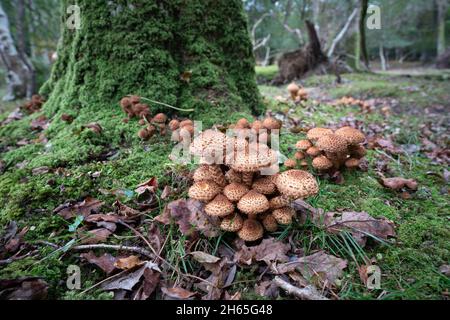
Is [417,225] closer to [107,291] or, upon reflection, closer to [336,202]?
[336,202]

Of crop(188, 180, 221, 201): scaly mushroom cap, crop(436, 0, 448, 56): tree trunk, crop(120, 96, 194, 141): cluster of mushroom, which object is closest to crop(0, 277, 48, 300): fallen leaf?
crop(188, 180, 221, 201): scaly mushroom cap

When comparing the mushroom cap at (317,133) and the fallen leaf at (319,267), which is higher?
the mushroom cap at (317,133)

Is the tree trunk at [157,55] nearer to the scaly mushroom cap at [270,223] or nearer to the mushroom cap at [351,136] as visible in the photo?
the mushroom cap at [351,136]

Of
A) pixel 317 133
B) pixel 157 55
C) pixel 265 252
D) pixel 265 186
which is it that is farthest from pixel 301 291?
pixel 157 55

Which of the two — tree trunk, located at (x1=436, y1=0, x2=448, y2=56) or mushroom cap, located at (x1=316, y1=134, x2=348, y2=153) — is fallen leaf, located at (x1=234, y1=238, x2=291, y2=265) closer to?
mushroom cap, located at (x1=316, y1=134, x2=348, y2=153)

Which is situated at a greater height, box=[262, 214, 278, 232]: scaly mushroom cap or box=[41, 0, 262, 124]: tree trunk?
box=[41, 0, 262, 124]: tree trunk

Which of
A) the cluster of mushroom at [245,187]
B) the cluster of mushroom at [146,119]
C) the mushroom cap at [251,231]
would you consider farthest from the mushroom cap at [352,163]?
the cluster of mushroom at [146,119]

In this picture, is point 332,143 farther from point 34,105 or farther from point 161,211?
point 34,105
